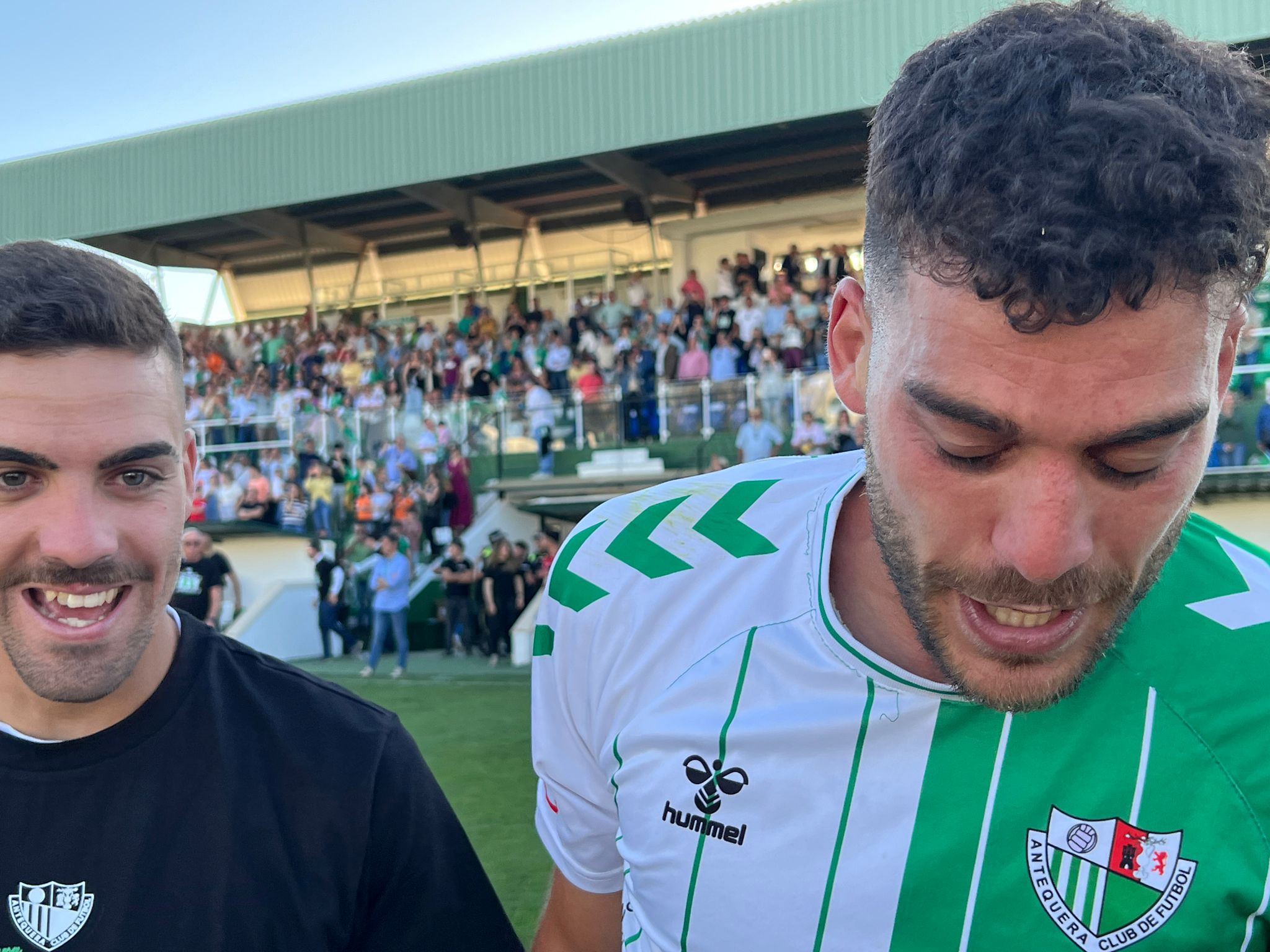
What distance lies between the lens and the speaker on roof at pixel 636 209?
22234mm

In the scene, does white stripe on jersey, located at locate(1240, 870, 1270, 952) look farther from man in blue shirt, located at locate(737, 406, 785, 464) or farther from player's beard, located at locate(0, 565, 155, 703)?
man in blue shirt, located at locate(737, 406, 785, 464)

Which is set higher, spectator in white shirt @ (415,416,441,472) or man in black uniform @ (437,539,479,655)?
spectator in white shirt @ (415,416,441,472)

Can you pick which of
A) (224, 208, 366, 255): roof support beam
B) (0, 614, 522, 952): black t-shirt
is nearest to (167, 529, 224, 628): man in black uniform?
(0, 614, 522, 952): black t-shirt

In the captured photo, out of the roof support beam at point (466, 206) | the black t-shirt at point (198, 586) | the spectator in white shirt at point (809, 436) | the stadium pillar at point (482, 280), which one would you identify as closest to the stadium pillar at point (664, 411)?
the spectator in white shirt at point (809, 436)

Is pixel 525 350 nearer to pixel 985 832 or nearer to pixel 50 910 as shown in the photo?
pixel 50 910

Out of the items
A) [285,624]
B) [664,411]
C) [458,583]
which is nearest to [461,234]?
[664,411]

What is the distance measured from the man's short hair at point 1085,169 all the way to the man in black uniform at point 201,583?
9405 mm

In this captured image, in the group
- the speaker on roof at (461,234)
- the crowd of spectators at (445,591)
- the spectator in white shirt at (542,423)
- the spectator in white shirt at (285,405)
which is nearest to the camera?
the crowd of spectators at (445,591)

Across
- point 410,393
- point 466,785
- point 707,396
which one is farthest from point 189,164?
point 466,785

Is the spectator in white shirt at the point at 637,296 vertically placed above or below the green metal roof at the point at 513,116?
below

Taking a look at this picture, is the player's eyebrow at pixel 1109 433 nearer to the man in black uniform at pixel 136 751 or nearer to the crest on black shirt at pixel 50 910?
the man in black uniform at pixel 136 751

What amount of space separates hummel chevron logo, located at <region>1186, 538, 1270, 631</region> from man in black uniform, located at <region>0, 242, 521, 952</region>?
1.28m

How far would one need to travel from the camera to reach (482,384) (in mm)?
19000

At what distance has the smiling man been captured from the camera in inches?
50.5
